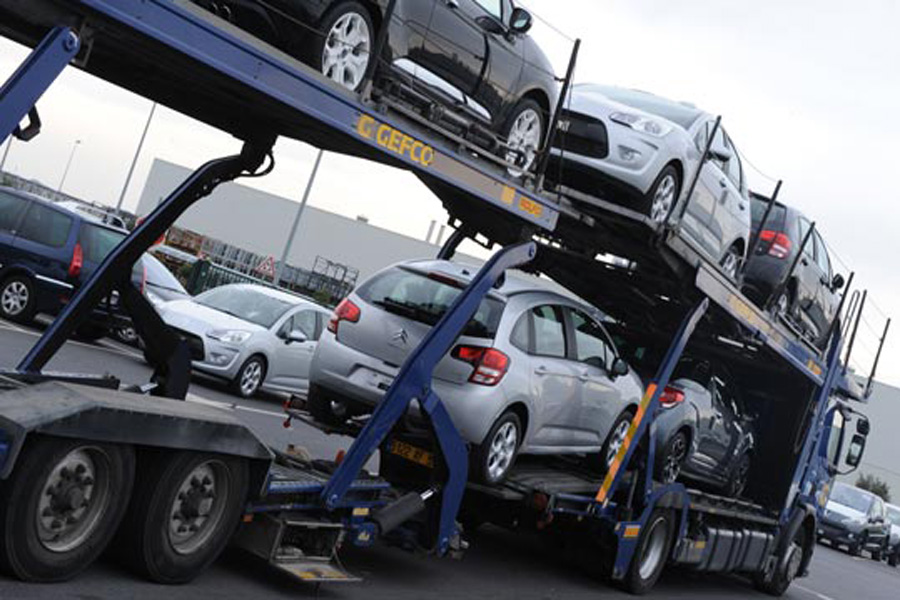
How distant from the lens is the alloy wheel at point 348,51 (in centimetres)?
641

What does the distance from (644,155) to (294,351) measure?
7.81m

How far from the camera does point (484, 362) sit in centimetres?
814

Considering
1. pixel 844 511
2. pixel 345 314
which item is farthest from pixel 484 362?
pixel 844 511

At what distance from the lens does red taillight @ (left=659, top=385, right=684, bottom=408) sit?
11.4 metres

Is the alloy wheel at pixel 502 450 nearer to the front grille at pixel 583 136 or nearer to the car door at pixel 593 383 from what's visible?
the car door at pixel 593 383

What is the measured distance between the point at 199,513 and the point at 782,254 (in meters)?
8.45

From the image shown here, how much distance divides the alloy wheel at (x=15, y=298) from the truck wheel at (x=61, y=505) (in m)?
9.77

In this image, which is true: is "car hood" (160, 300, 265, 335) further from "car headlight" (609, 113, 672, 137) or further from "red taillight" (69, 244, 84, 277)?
"car headlight" (609, 113, 672, 137)

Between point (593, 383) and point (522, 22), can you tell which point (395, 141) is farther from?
point (593, 383)

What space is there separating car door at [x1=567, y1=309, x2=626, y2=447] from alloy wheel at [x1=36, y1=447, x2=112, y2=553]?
4.62m

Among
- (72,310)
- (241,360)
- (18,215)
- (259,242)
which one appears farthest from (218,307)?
(259,242)

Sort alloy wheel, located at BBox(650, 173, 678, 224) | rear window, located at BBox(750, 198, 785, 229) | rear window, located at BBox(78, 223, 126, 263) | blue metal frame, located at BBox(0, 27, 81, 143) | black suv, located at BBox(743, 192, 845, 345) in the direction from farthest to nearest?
rear window, located at BBox(78, 223, 126, 263) < rear window, located at BBox(750, 198, 785, 229) < black suv, located at BBox(743, 192, 845, 345) < alloy wheel, located at BBox(650, 173, 678, 224) < blue metal frame, located at BBox(0, 27, 81, 143)

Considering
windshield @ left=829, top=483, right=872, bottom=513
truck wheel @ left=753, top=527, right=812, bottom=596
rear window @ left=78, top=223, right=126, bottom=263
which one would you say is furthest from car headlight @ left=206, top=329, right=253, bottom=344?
windshield @ left=829, top=483, right=872, bottom=513

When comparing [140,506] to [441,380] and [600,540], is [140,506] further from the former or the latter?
[600,540]
